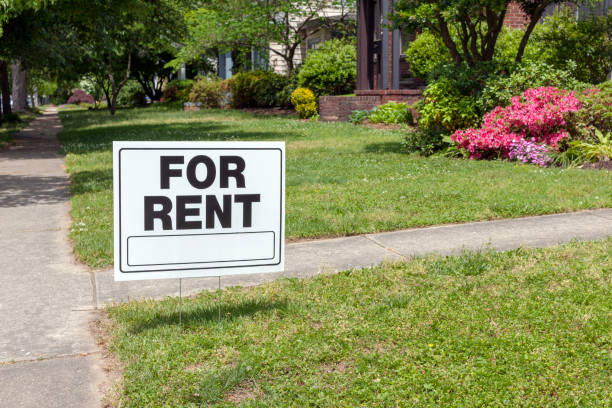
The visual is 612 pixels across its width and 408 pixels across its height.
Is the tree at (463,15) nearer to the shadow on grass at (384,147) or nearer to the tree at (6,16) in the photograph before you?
the shadow on grass at (384,147)

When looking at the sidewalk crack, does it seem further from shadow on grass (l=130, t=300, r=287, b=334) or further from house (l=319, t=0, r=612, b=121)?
house (l=319, t=0, r=612, b=121)

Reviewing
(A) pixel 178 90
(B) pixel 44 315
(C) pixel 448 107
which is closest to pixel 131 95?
(A) pixel 178 90

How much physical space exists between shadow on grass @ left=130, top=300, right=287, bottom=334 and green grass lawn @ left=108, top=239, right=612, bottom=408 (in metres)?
0.01

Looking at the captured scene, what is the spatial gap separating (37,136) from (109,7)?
10671mm

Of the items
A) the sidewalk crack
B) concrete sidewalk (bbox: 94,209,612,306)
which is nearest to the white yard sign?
concrete sidewalk (bbox: 94,209,612,306)

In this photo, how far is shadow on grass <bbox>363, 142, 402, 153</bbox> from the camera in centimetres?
1320

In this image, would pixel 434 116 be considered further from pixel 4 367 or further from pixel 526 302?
pixel 4 367

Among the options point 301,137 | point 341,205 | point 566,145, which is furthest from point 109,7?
point 566,145

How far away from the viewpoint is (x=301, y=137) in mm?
16750

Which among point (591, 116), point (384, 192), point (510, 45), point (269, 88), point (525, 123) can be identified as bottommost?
point (384, 192)

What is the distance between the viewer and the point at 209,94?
3650cm

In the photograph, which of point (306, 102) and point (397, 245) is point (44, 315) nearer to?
point (397, 245)

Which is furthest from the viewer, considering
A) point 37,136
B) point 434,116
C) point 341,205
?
point 37,136

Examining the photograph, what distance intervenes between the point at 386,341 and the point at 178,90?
41.8m
